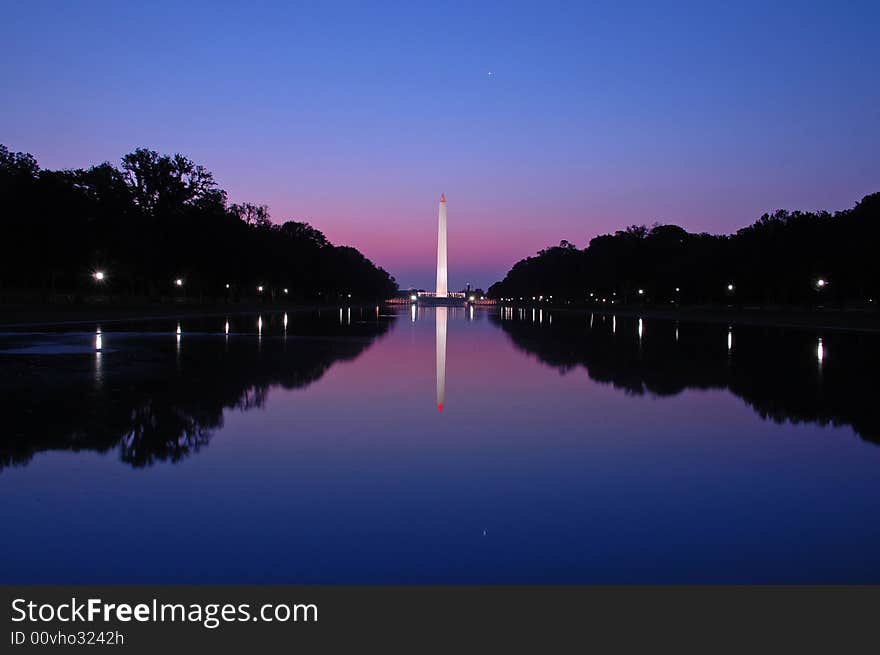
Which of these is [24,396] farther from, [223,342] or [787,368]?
[787,368]

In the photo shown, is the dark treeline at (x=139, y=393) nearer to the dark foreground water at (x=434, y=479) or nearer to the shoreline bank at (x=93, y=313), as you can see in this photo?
the dark foreground water at (x=434, y=479)

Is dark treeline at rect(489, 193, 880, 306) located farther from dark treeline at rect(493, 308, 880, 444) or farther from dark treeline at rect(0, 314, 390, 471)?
dark treeline at rect(0, 314, 390, 471)

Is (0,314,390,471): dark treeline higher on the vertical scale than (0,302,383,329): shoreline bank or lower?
lower

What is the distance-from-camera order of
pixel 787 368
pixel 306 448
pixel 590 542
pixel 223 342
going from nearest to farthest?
pixel 590 542 → pixel 306 448 → pixel 787 368 → pixel 223 342

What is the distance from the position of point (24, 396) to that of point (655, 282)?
10251 cm

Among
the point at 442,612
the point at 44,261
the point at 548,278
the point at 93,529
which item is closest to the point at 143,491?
the point at 93,529

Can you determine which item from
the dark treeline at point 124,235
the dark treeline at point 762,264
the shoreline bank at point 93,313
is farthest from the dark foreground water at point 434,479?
the dark treeline at point 762,264

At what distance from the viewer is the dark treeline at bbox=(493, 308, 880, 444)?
1376 centimetres

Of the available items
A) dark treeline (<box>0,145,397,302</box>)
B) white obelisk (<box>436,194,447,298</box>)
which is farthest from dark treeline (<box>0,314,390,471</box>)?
white obelisk (<box>436,194,447,298</box>)

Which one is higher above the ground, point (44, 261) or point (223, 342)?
point (44, 261)

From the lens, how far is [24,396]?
1404cm

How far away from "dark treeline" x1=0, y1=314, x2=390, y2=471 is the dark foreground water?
0.26 feet

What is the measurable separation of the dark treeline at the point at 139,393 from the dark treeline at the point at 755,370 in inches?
313

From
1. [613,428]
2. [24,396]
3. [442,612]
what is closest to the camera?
[442,612]
